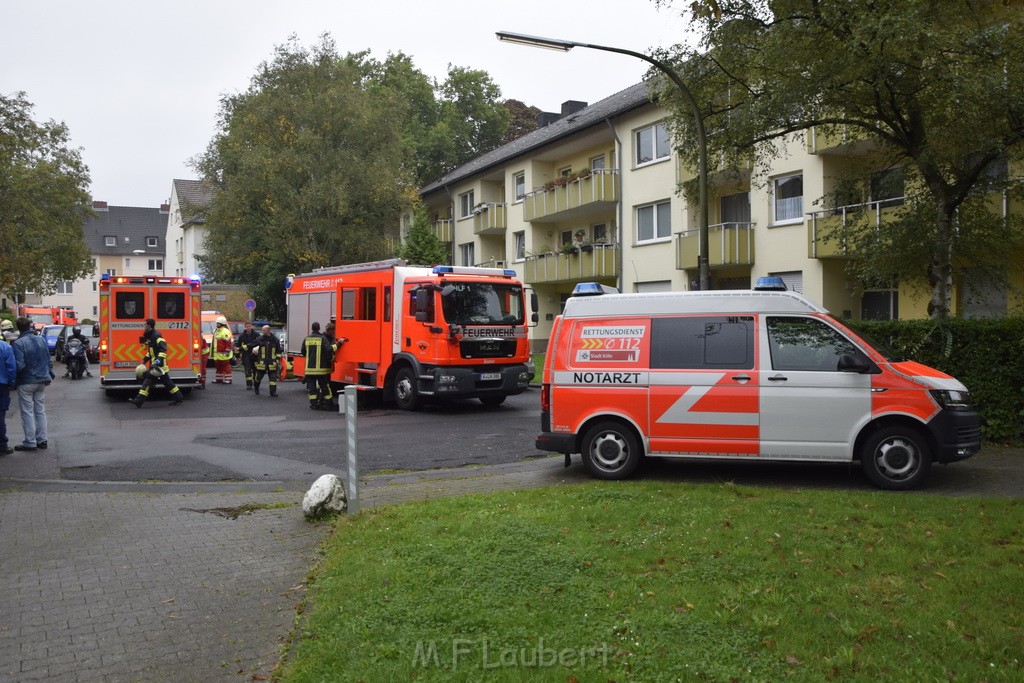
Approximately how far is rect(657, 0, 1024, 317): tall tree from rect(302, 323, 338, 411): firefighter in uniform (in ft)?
28.1

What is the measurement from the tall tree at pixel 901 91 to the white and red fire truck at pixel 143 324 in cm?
1258

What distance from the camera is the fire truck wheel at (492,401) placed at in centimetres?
1862

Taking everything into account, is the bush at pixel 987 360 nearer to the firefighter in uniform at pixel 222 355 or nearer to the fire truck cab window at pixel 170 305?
the fire truck cab window at pixel 170 305

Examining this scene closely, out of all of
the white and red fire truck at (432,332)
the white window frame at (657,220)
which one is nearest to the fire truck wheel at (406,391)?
the white and red fire truck at (432,332)

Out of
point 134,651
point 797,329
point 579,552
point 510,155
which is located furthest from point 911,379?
point 510,155

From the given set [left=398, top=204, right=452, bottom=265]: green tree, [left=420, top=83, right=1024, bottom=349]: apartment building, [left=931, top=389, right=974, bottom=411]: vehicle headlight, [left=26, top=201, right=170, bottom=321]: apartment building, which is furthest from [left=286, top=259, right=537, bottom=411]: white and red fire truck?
[left=26, top=201, right=170, bottom=321]: apartment building

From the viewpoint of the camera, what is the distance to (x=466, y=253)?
4703 cm

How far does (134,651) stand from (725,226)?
23.6 metres

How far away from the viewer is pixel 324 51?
4188 centimetres

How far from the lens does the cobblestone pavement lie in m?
4.82

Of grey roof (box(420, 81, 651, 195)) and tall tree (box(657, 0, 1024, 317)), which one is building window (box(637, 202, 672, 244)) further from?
tall tree (box(657, 0, 1024, 317))

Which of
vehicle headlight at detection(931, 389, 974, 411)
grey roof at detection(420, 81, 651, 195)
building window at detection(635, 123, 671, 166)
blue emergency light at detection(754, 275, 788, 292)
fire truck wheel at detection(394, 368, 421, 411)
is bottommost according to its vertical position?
fire truck wheel at detection(394, 368, 421, 411)

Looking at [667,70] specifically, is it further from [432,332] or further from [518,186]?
[518,186]

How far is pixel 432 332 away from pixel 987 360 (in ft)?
30.2
